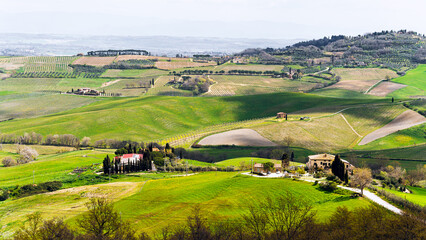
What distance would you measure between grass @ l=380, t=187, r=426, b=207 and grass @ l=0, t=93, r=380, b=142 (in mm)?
91197

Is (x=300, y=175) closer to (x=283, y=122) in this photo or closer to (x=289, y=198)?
(x=289, y=198)

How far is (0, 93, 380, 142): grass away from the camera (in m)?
157

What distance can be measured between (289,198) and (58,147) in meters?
98.2

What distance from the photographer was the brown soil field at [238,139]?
135025mm

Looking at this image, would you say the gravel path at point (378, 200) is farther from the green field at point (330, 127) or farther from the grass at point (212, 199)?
the green field at point (330, 127)

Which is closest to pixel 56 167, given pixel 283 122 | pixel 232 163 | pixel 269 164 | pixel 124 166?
pixel 124 166

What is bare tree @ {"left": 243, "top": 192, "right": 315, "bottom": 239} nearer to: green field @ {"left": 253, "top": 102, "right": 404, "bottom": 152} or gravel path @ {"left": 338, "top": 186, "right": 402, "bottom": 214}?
gravel path @ {"left": 338, "top": 186, "right": 402, "bottom": 214}

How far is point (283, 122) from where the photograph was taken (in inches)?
6048

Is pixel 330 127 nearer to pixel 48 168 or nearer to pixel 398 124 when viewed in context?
pixel 398 124

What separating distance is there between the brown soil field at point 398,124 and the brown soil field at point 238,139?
109ft

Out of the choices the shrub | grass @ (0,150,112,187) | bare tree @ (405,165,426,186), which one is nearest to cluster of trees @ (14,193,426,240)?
bare tree @ (405,165,426,186)

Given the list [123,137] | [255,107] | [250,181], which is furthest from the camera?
[255,107]

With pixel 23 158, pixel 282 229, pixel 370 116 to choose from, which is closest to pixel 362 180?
pixel 282 229

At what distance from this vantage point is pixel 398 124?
15275cm
